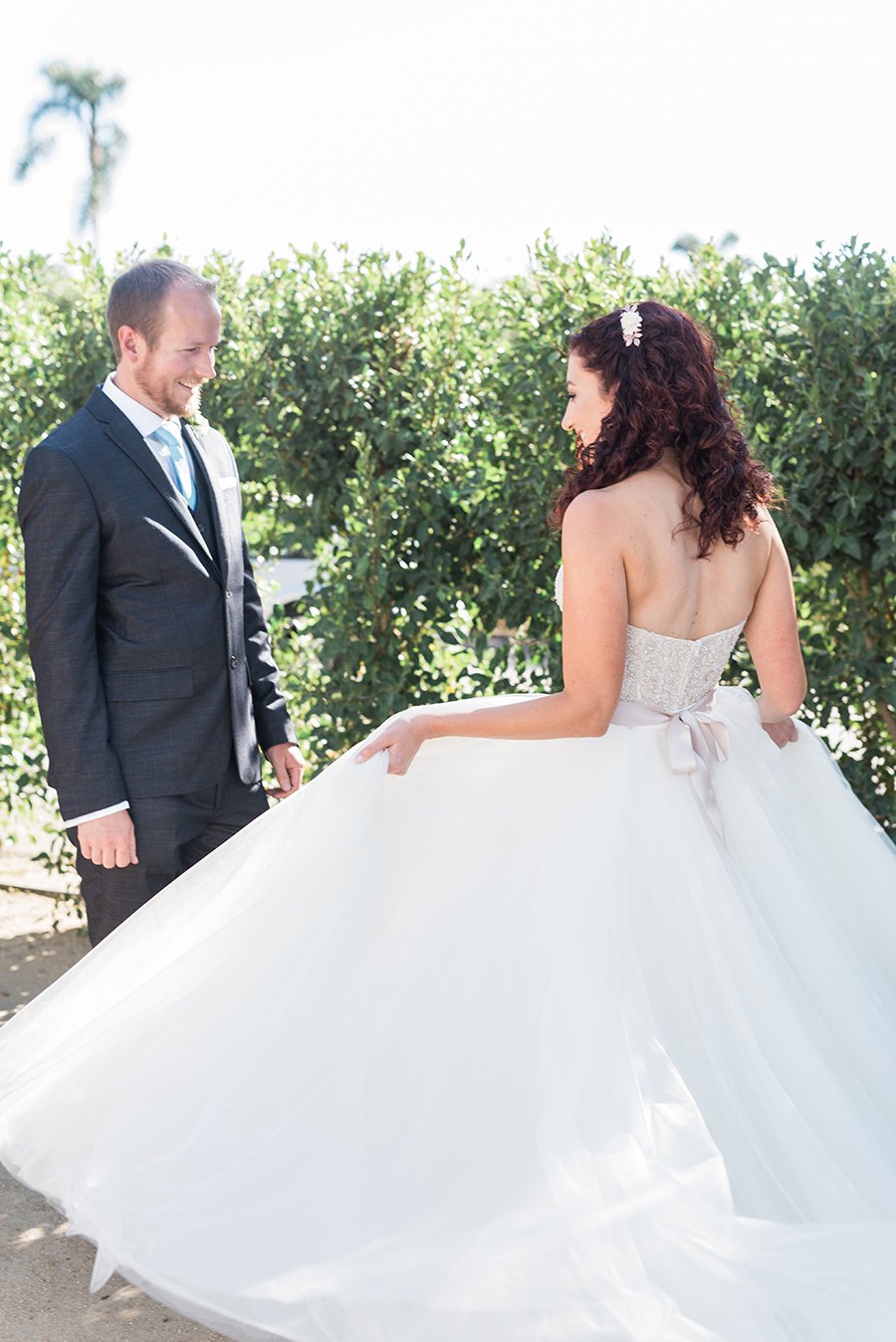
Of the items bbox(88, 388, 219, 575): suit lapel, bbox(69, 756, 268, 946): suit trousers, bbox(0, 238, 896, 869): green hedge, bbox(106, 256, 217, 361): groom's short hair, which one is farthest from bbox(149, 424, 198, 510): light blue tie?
bbox(0, 238, 896, 869): green hedge

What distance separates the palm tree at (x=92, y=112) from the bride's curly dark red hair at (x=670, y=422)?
1982 inches

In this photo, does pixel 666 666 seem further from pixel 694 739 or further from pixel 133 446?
pixel 133 446

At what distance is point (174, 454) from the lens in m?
3.47

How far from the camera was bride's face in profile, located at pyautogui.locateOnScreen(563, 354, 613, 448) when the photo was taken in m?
2.86

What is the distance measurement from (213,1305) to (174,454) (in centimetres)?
200

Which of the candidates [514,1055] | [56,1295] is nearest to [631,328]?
[514,1055]

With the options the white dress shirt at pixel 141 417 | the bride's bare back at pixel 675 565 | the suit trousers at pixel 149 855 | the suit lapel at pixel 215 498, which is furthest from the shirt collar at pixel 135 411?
the bride's bare back at pixel 675 565

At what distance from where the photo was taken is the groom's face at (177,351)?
3246 millimetres

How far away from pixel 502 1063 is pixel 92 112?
53.7 meters

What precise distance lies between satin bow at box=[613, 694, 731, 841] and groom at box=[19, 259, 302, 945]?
1.08 meters

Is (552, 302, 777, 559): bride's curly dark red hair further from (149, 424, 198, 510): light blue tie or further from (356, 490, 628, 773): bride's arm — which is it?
(149, 424, 198, 510): light blue tie

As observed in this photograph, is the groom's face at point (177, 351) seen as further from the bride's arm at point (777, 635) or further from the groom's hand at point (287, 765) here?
the bride's arm at point (777, 635)

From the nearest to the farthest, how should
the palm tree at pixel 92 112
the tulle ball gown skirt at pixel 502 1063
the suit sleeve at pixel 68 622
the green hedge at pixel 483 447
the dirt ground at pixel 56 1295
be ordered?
1. the tulle ball gown skirt at pixel 502 1063
2. the dirt ground at pixel 56 1295
3. the suit sleeve at pixel 68 622
4. the green hedge at pixel 483 447
5. the palm tree at pixel 92 112

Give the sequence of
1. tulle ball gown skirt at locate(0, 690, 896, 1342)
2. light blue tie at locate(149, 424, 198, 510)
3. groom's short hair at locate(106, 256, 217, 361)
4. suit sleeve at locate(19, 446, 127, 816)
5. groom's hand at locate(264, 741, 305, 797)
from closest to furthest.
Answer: tulle ball gown skirt at locate(0, 690, 896, 1342) → suit sleeve at locate(19, 446, 127, 816) → groom's short hair at locate(106, 256, 217, 361) → light blue tie at locate(149, 424, 198, 510) → groom's hand at locate(264, 741, 305, 797)
